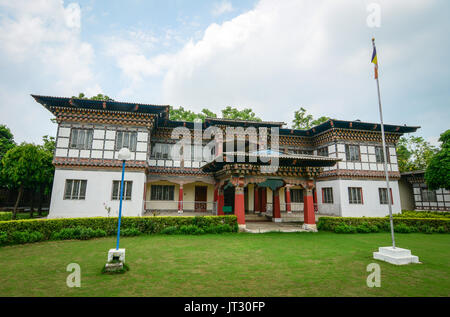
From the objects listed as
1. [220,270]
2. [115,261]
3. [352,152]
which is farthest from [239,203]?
[352,152]

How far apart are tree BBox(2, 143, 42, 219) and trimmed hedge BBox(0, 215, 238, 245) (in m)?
8.04

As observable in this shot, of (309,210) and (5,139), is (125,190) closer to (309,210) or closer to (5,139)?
(309,210)

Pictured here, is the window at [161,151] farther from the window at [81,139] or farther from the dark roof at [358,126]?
the dark roof at [358,126]

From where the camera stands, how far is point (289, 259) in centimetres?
792

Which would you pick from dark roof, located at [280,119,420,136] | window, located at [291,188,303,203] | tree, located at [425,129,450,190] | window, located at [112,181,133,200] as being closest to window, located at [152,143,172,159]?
window, located at [112,181,133,200]

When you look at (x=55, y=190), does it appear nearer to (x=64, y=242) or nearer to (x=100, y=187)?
(x=100, y=187)

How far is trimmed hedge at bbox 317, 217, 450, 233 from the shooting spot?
14.6 meters

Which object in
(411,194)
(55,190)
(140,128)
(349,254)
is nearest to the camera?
(349,254)

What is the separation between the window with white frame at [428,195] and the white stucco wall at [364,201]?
5.43 m

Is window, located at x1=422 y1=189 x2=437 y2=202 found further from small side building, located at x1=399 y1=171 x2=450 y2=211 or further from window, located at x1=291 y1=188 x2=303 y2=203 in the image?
window, located at x1=291 y1=188 x2=303 y2=203

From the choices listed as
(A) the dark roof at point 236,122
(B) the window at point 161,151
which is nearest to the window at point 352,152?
(A) the dark roof at point 236,122

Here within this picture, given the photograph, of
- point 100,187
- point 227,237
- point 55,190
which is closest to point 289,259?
point 227,237

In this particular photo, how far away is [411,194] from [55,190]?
113 ft

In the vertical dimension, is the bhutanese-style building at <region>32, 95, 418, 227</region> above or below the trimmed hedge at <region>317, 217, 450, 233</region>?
above
